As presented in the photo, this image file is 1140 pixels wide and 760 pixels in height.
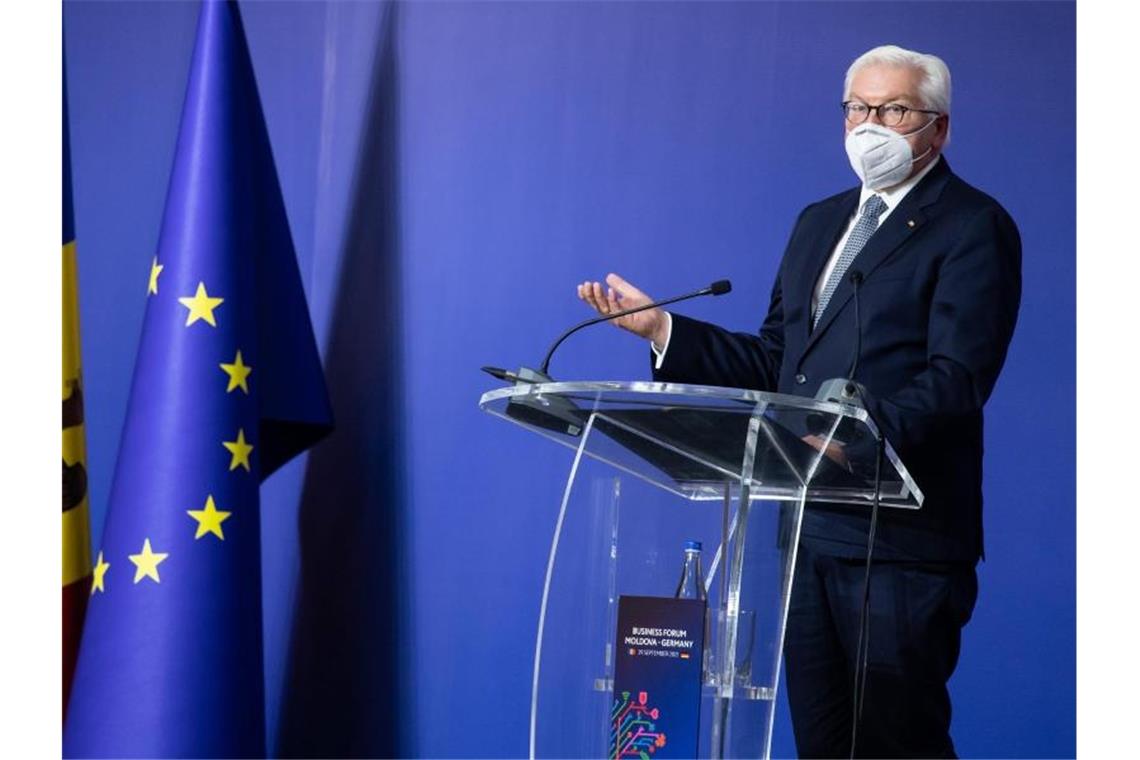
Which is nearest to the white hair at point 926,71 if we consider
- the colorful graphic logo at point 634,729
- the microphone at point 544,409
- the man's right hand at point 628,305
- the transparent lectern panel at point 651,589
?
the man's right hand at point 628,305

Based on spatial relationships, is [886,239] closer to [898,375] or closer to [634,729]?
[898,375]

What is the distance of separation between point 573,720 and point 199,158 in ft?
5.69

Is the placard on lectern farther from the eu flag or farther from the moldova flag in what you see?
the moldova flag

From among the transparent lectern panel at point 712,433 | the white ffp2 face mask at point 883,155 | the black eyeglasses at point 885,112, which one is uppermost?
the black eyeglasses at point 885,112

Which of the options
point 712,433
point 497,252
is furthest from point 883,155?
point 497,252

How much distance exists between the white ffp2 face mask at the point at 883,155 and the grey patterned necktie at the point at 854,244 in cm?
4

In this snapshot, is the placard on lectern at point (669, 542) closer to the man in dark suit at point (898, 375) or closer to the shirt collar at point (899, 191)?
the man in dark suit at point (898, 375)

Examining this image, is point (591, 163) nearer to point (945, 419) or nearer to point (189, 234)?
point (189, 234)

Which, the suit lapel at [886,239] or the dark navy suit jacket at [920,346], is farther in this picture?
the suit lapel at [886,239]

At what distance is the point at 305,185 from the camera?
343 cm

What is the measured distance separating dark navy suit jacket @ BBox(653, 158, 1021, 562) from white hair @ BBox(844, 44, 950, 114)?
127 millimetres

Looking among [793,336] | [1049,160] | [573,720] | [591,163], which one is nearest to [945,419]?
[793,336]

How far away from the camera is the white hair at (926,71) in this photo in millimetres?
2354

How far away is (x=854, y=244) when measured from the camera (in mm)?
2287
